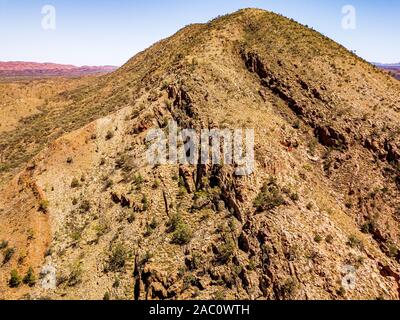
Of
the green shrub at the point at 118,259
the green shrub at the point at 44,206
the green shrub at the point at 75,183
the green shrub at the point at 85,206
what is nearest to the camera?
the green shrub at the point at 118,259

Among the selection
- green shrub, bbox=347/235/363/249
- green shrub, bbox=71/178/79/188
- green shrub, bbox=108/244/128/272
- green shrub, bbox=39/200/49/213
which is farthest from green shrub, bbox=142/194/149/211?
green shrub, bbox=347/235/363/249

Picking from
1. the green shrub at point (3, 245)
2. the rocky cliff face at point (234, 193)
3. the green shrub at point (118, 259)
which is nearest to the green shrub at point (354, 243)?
the rocky cliff face at point (234, 193)

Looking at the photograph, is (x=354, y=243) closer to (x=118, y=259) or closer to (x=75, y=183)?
(x=118, y=259)

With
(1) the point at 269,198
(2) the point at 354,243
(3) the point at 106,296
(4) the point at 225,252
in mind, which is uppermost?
(1) the point at 269,198

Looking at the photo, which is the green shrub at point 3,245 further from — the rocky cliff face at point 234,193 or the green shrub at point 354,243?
the green shrub at point 354,243

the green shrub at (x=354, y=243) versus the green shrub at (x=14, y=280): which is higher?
the green shrub at (x=354, y=243)

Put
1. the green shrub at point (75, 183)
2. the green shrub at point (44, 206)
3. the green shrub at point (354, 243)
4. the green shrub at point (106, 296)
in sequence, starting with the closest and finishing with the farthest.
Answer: the green shrub at point (106, 296) → the green shrub at point (354, 243) → the green shrub at point (44, 206) → the green shrub at point (75, 183)

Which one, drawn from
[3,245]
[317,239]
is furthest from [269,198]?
[3,245]
